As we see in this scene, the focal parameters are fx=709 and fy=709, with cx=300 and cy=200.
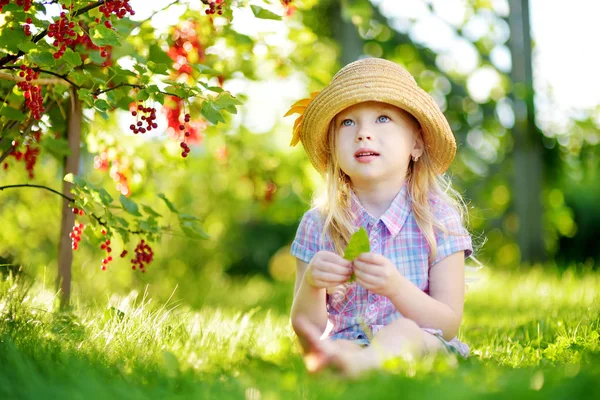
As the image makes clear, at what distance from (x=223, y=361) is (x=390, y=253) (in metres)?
0.72

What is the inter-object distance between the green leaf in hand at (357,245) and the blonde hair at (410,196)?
38 centimetres

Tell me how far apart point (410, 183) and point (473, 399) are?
1.22 m

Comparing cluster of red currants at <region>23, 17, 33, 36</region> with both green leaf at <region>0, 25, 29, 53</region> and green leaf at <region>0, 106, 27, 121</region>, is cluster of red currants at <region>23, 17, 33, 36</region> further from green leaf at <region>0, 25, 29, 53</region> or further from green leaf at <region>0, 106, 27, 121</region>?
green leaf at <region>0, 106, 27, 121</region>

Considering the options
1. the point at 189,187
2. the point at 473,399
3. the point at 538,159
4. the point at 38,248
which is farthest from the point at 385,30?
the point at 473,399

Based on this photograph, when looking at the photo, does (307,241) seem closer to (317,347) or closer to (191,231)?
(191,231)

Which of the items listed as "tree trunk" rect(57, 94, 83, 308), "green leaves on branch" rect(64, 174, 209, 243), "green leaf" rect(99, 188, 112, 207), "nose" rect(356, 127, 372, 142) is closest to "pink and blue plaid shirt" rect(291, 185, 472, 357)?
"nose" rect(356, 127, 372, 142)

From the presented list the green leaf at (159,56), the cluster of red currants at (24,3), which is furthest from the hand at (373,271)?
the green leaf at (159,56)

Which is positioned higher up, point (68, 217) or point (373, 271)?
point (68, 217)

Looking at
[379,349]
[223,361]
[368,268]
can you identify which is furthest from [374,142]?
[223,361]

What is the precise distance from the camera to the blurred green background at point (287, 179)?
4.83m

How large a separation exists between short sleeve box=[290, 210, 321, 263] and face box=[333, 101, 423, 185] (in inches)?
8.5

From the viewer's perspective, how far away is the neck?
2412 mm

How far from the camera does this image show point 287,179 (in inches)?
185

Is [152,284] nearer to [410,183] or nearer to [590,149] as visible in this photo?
[410,183]
